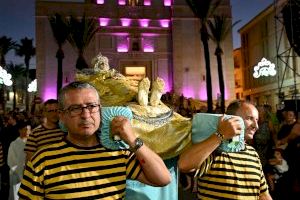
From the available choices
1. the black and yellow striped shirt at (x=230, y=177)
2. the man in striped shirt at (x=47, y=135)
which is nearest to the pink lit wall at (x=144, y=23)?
the man in striped shirt at (x=47, y=135)

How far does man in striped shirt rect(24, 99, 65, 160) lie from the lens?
4.88 meters

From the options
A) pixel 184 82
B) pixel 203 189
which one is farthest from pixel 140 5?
pixel 203 189

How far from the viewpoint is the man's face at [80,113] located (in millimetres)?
2404

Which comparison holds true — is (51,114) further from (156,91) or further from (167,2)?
(167,2)

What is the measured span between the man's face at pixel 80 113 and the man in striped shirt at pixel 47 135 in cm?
241

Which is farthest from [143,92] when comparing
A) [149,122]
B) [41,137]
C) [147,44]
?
[147,44]

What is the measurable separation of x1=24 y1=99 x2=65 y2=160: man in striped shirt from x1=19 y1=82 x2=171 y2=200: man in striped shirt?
7.89ft

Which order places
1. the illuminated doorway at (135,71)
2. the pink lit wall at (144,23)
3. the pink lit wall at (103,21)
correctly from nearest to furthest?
the pink lit wall at (103,21)
the illuminated doorway at (135,71)
the pink lit wall at (144,23)

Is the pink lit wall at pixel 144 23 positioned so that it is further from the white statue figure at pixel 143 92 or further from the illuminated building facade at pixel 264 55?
the white statue figure at pixel 143 92

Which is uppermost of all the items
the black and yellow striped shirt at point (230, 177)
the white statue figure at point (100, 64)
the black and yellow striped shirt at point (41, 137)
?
the white statue figure at point (100, 64)

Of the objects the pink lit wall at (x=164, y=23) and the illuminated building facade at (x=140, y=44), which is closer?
the illuminated building facade at (x=140, y=44)

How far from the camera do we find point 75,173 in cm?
232

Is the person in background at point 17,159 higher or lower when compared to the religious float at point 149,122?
lower

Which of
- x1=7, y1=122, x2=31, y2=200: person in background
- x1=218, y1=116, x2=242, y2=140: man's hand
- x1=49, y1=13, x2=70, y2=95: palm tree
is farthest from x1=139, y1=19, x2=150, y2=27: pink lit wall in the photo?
x1=218, y1=116, x2=242, y2=140: man's hand
